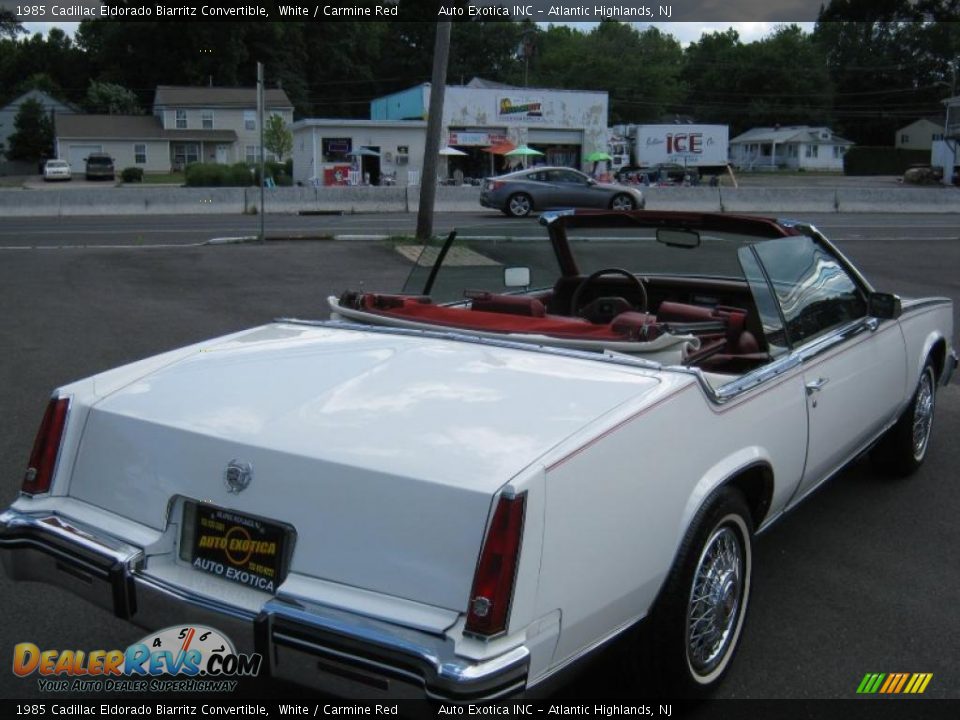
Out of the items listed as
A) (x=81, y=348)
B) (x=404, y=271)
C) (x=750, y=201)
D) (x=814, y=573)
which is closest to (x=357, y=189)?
(x=750, y=201)

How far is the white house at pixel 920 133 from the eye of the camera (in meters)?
91.2

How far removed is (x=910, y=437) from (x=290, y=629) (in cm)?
406

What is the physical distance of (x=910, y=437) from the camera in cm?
530

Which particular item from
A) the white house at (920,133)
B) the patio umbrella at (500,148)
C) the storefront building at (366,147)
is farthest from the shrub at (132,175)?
the white house at (920,133)

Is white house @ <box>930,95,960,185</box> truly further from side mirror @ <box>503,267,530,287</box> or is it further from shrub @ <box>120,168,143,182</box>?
side mirror @ <box>503,267,530,287</box>

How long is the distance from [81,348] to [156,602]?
632cm

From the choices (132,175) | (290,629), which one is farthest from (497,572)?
(132,175)

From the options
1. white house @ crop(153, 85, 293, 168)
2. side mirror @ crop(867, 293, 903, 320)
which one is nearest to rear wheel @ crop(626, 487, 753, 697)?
side mirror @ crop(867, 293, 903, 320)

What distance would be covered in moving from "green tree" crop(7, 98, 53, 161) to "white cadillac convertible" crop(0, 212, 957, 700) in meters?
78.6

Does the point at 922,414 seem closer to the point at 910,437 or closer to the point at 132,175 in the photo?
the point at 910,437

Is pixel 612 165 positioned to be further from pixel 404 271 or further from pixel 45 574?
pixel 45 574

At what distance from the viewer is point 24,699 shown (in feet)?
10.3

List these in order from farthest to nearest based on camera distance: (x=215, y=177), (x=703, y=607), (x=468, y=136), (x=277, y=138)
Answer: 1. (x=277, y=138)
2. (x=468, y=136)
3. (x=215, y=177)
4. (x=703, y=607)

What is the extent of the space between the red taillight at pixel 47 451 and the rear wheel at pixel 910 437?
4.05m
